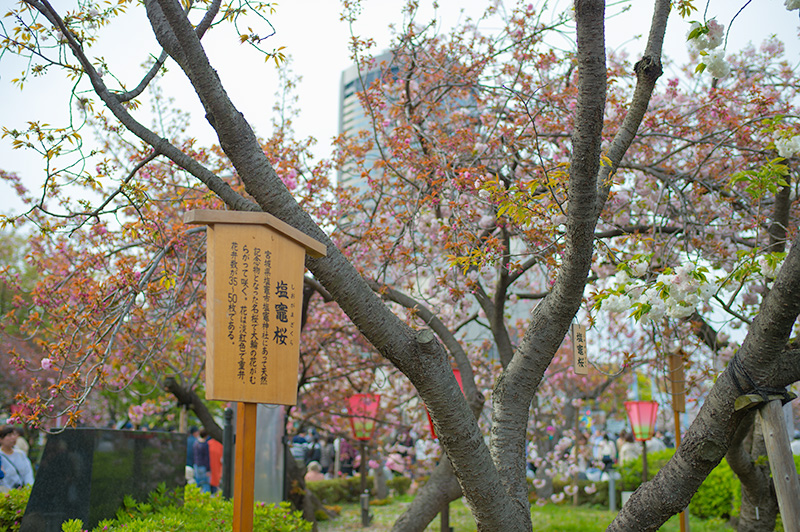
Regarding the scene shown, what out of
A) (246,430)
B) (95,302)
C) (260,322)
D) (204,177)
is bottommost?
(246,430)

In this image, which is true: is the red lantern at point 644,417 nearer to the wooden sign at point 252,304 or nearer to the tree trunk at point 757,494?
the tree trunk at point 757,494

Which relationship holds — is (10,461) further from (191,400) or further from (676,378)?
(676,378)

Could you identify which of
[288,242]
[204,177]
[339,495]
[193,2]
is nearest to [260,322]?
[288,242]

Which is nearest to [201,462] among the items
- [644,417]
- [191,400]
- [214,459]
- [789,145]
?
[214,459]

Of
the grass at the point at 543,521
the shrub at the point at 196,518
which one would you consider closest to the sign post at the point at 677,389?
the grass at the point at 543,521

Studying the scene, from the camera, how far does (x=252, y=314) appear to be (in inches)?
113

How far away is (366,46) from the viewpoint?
18.2 feet

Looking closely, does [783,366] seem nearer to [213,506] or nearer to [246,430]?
[246,430]

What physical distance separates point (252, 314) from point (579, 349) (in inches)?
86.2

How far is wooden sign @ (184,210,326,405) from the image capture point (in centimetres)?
278

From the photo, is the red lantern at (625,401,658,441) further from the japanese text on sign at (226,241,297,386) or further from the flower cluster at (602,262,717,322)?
the japanese text on sign at (226,241,297,386)

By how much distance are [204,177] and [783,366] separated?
3123 mm

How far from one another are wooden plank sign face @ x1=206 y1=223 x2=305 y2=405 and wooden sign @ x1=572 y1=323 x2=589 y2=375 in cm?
190

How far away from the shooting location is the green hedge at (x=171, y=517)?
12.9 ft
